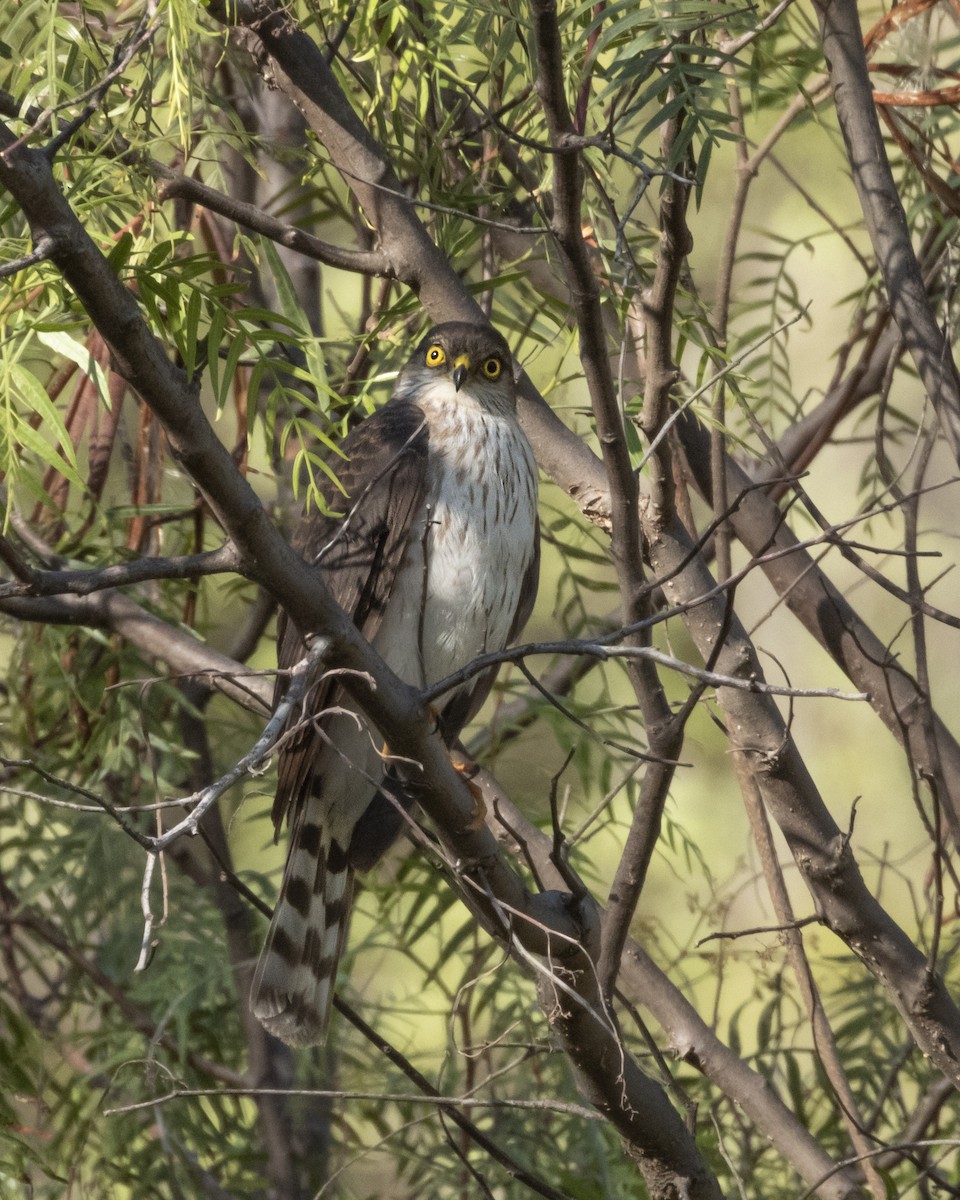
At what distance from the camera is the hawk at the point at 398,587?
3.36 m

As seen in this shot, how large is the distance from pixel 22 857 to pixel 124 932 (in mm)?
385

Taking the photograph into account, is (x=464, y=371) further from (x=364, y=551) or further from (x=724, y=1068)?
(x=724, y=1068)

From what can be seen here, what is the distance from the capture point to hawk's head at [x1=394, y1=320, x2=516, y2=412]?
3.64 metres

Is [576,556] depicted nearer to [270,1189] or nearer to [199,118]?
[199,118]

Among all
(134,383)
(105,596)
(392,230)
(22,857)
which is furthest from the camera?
(22,857)

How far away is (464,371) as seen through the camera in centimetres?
365

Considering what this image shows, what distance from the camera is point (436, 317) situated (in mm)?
3211

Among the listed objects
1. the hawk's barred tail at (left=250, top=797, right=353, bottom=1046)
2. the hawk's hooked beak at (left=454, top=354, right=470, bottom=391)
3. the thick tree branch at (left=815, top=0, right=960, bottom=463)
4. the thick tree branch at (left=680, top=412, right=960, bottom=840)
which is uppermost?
the hawk's hooked beak at (left=454, top=354, right=470, bottom=391)

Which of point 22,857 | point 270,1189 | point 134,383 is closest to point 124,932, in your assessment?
point 22,857

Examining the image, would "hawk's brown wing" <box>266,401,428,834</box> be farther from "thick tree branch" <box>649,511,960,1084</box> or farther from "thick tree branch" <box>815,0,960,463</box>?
"thick tree branch" <box>815,0,960,463</box>

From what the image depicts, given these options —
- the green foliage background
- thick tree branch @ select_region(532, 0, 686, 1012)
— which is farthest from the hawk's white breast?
thick tree branch @ select_region(532, 0, 686, 1012)

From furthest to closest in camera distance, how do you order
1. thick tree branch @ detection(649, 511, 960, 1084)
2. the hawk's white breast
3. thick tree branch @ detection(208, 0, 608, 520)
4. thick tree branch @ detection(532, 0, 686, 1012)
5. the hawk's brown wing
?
the hawk's white breast, the hawk's brown wing, thick tree branch @ detection(208, 0, 608, 520), thick tree branch @ detection(649, 511, 960, 1084), thick tree branch @ detection(532, 0, 686, 1012)

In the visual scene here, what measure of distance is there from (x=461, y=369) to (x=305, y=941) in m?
1.49

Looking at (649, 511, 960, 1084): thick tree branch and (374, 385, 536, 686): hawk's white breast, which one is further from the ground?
(374, 385, 536, 686): hawk's white breast
